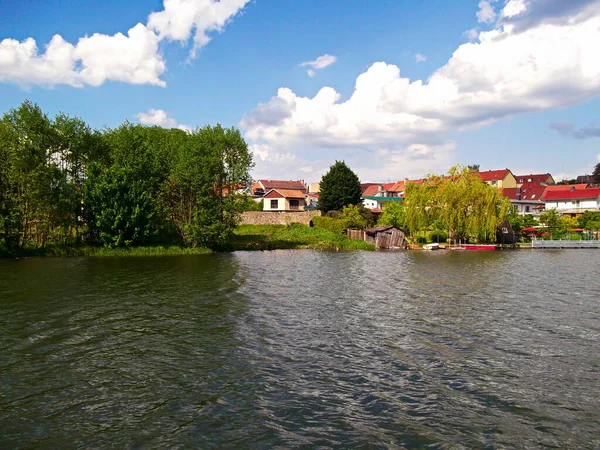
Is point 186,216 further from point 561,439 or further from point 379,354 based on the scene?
point 561,439

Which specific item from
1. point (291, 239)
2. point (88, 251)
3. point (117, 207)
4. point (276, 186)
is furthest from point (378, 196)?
point (88, 251)

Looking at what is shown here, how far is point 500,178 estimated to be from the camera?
112375 millimetres

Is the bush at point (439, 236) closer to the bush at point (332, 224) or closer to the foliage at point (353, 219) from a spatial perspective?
the foliage at point (353, 219)

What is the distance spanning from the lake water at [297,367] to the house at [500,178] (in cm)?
9507

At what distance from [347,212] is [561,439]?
59145 millimetres

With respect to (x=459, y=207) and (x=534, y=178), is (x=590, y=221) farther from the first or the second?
(x=534, y=178)

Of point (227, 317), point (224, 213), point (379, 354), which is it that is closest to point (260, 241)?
point (224, 213)

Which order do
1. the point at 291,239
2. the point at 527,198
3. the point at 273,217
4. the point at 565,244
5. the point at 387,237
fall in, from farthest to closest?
the point at 527,198 < the point at 273,217 < the point at 291,239 < the point at 565,244 < the point at 387,237

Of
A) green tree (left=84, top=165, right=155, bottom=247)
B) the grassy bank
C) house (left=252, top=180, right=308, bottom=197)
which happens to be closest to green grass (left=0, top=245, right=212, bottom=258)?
the grassy bank

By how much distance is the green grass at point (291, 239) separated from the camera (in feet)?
187

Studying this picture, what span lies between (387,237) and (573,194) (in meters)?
62.3

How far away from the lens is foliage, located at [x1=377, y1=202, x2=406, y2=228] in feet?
222

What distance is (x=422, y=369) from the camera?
39.4 ft

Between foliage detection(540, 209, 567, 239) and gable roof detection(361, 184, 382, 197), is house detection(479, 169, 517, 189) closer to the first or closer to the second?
gable roof detection(361, 184, 382, 197)
